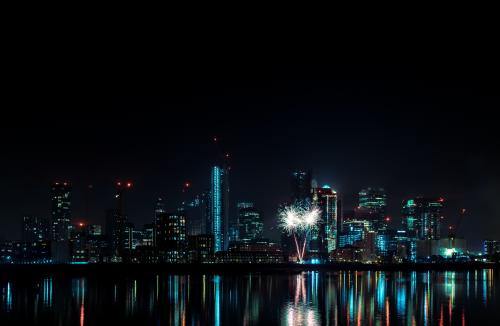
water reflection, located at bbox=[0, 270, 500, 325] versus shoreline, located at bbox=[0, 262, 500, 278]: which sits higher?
water reflection, located at bbox=[0, 270, 500, 325]

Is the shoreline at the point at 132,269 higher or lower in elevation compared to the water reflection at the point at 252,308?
lower

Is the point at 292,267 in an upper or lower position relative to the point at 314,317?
lower

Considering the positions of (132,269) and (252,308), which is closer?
(252,308)

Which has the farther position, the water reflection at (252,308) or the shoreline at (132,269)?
the shoreline at (132,269)

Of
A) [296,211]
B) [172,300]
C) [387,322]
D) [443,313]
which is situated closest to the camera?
[387,322]

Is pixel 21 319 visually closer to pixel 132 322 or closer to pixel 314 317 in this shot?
pixel 132 322

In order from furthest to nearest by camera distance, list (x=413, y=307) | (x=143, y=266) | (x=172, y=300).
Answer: (x=143, y=266) < (x=172, y=300) < (x=413, y=307)

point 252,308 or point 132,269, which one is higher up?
point 252,308

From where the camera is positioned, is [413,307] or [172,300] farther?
[172,300]

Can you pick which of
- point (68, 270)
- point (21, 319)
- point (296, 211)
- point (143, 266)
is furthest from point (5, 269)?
point (21, 319)

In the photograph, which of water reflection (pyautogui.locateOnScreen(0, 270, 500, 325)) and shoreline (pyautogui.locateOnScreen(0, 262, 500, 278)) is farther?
shoreline (pyautogui.locateOnScreen(0, 262, 500, 278))
